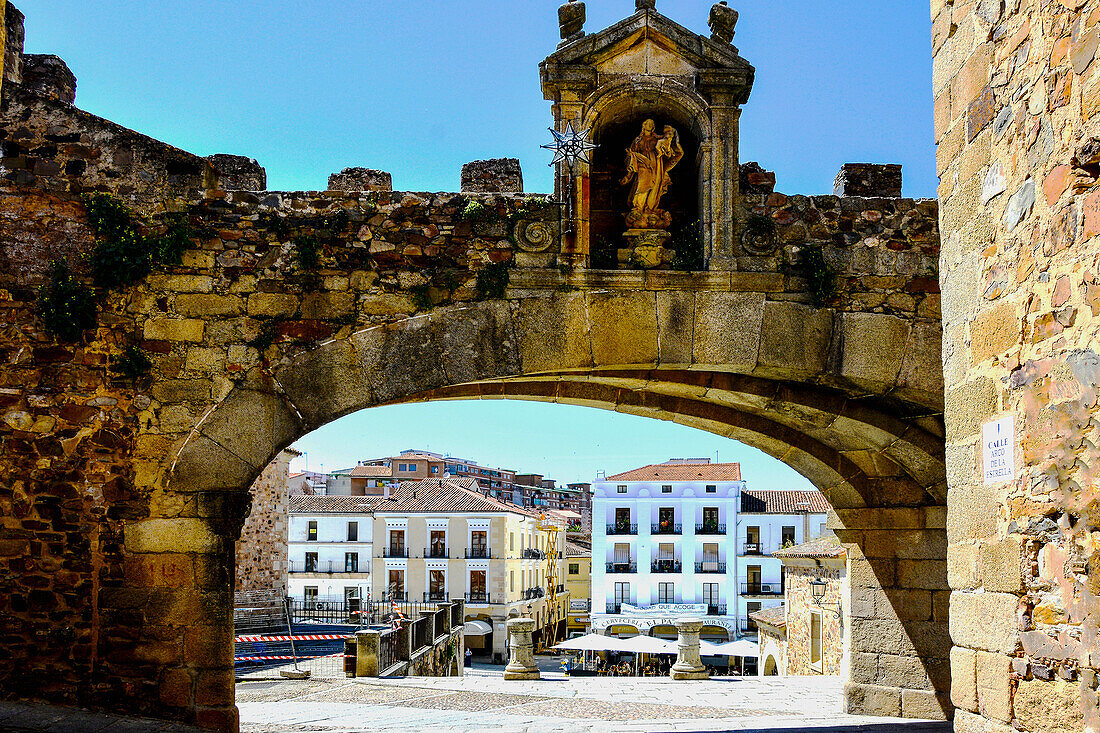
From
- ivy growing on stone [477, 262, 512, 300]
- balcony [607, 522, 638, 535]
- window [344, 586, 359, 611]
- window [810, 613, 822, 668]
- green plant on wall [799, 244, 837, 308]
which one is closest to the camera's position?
ivy growing on stone [477, 262, 512, 300]

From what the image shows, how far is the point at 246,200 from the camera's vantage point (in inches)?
233

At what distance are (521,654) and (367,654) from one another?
6.20ft

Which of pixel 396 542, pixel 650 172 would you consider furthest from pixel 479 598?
pixel 650 172

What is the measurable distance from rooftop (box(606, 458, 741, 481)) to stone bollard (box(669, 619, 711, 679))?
85.5ft

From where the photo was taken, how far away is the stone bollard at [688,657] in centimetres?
1150

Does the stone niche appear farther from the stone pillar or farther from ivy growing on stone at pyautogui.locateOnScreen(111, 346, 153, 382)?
the stone pillar

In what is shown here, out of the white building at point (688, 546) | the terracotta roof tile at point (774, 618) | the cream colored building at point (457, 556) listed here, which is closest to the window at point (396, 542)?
the cream colored building at point (457, 556)

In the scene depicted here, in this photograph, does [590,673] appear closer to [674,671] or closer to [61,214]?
[674,671]

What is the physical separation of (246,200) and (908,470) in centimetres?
535

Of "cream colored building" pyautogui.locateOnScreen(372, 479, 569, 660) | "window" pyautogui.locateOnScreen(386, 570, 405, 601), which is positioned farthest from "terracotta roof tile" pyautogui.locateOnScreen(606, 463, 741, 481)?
"window" pyautogui.locateOnScreen(386, 570, 405, 601)

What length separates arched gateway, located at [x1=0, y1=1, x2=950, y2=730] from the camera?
216 inches

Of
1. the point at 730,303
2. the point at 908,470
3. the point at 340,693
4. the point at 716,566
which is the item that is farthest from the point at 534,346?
the point at 716,566

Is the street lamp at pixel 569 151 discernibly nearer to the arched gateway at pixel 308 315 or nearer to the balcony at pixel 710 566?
the arched gateway at pixel 308 315

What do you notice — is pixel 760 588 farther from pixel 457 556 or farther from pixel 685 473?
pixel 457 556
